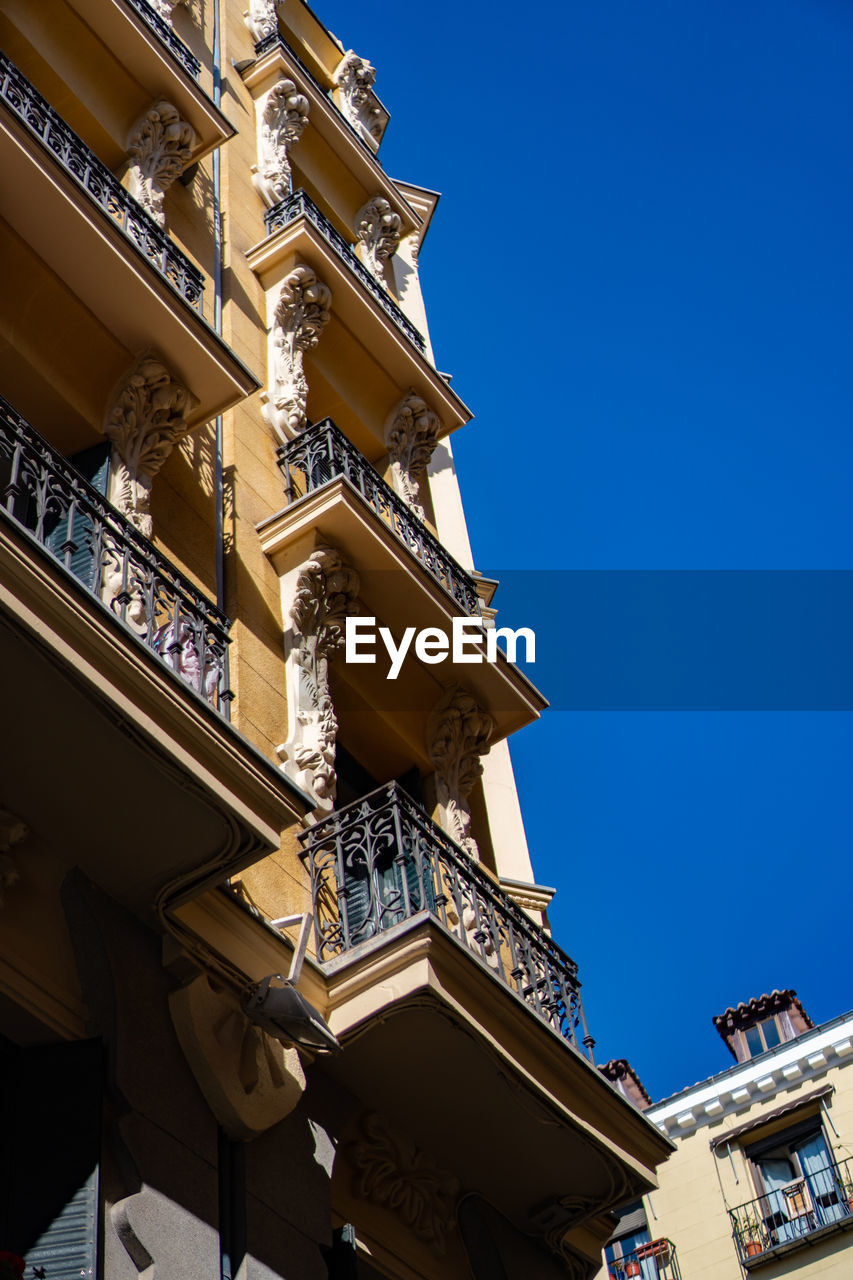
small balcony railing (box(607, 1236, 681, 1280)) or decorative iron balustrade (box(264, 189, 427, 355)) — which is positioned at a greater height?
decorative iron balustrade (box(264, 189, 427, 355))

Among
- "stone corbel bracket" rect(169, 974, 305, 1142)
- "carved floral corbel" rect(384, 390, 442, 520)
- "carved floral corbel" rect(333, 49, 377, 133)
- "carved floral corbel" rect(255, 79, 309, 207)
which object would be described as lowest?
"stone corbel bracket" rect(169, 974, 305, 1142)

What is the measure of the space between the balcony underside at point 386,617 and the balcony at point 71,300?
3.53 feet

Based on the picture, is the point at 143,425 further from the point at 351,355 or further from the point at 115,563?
the point at 351,355

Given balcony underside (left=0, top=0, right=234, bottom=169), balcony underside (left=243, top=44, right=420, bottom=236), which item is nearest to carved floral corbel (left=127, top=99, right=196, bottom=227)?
balcony underside (left=0, top=0, right=234, bottom=169)

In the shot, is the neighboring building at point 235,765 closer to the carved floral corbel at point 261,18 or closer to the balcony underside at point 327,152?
the balcony underside at point 327,152

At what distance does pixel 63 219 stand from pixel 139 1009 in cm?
559

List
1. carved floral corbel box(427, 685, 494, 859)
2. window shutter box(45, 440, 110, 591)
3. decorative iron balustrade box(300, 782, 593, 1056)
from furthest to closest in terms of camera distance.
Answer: carved floral corbel box(427, 685, 494, 859) < decorative iron balustrade box(300, 782, 593, 1056) < window shutter box(45, 440, 110, 591)

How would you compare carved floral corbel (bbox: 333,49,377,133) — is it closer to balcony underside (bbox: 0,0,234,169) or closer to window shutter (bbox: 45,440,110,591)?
balcony underside (bbox: 0,0,234,169)

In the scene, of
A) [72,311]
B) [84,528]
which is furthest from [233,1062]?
[72,311]

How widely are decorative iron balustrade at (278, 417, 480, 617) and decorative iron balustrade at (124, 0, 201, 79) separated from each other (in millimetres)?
3634

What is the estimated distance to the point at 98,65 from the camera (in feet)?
42.5

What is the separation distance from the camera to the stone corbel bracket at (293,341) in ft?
42.5

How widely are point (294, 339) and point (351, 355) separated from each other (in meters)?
1.39

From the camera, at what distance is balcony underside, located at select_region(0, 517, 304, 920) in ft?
22.8
